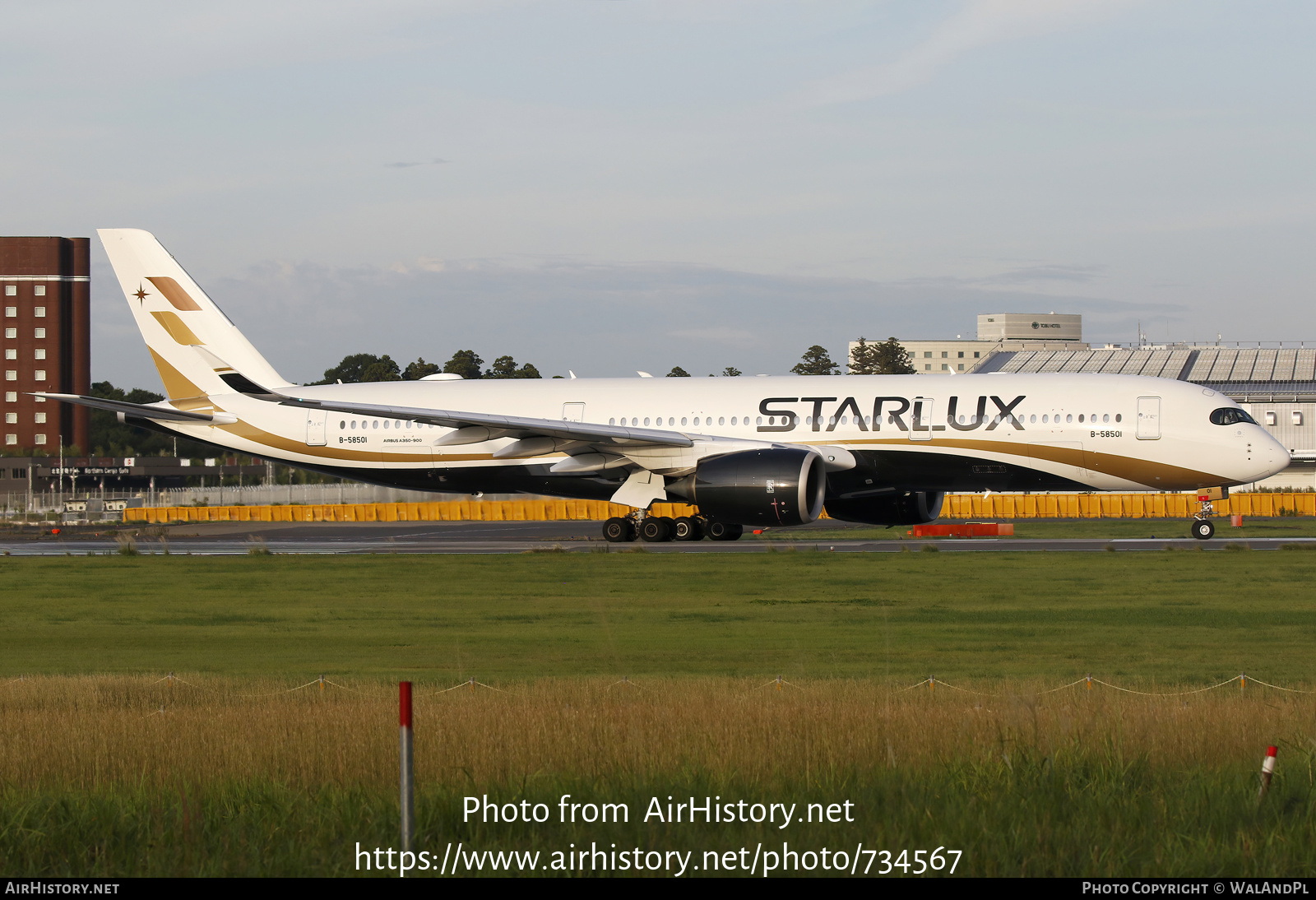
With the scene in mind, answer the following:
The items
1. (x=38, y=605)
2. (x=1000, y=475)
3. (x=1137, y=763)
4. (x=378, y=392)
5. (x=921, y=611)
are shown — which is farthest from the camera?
(x=378, y=392)

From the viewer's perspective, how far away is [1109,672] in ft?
52.0

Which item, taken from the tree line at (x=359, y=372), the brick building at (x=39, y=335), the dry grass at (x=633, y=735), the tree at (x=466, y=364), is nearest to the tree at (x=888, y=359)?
the tree line at (x=359, y=372)

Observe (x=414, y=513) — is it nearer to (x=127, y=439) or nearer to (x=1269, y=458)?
(x=1269, y=458)

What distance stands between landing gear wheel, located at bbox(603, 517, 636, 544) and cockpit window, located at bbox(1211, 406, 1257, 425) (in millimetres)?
15339

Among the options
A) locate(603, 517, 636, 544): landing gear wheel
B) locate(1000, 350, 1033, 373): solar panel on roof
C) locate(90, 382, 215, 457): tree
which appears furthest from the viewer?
locate(90, 382, 215, 457): tree

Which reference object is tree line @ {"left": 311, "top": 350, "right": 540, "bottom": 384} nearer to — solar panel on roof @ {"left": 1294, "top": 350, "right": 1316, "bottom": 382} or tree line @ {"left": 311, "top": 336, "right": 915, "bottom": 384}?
tree line @ {"left": 311, "top": 336, "right": 915, "bottom": 384}

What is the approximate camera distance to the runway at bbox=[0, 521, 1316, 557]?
34.2 m

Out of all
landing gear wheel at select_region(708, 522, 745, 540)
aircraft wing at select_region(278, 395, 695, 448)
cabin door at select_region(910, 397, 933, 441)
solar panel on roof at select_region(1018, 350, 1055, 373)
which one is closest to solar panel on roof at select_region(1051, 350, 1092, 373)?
solar panel on roof at select_region(1018, 350, 1055, 373)

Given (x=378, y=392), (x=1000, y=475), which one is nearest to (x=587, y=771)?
(x=1000, y=475)

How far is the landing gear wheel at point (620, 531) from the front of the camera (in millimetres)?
36656

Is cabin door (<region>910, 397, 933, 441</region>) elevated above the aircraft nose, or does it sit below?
above

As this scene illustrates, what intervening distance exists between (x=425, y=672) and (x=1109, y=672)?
833 cm

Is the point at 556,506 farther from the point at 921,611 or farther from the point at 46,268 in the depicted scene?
the point at 46,268

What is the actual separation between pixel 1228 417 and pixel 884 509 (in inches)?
367
